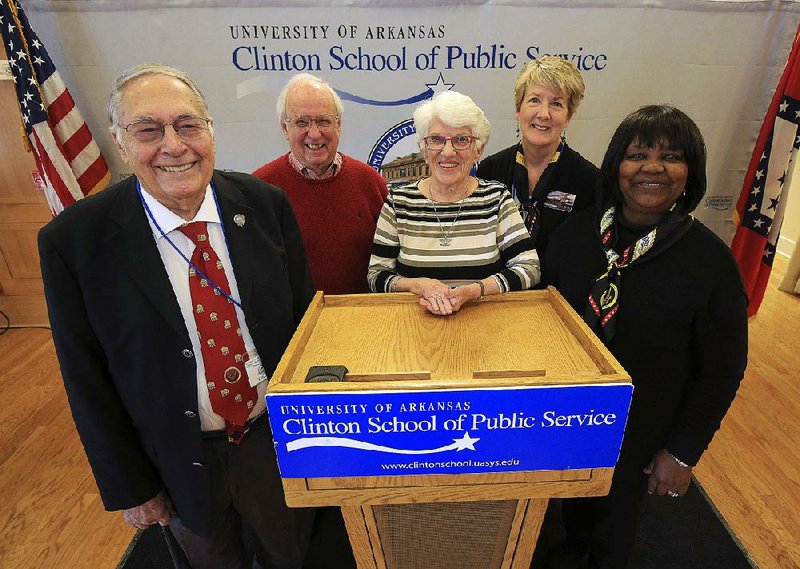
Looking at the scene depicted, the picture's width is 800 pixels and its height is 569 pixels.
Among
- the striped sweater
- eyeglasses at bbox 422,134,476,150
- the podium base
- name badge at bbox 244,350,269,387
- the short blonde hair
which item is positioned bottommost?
the podium base

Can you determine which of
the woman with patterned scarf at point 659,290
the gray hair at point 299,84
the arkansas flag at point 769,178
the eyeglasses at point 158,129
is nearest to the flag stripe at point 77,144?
the gray hair at point 299,84

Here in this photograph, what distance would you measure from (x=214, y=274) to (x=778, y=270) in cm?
553

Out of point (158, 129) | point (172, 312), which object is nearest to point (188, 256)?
point (172, 312)

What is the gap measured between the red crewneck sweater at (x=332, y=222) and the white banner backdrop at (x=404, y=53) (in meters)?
1.36

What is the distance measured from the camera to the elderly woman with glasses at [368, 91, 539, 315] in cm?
128

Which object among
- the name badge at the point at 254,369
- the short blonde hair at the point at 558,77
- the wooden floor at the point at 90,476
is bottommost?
the wooden floor at the point at 90,476

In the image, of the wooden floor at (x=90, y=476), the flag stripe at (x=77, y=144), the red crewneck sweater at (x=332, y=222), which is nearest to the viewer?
the red crewneck sweater at (x=332, y=222)

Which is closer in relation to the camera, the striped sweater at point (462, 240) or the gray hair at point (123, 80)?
the gray hair at point (123, 80)

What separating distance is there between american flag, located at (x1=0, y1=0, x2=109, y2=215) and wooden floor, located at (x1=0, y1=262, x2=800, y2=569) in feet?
4.43

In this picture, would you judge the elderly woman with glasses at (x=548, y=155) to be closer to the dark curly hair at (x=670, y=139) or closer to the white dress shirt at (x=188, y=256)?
the dark curly hair at (x=670, y=139)

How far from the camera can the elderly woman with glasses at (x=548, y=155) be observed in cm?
157

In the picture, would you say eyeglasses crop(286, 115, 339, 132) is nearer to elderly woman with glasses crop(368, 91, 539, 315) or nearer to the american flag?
elderly woman with glasses crop(368, 91, 539, 315)

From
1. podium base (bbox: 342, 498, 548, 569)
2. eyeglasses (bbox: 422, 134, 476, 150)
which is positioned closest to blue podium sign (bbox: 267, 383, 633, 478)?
podium base (bbox: 342, 498, 548, 569)

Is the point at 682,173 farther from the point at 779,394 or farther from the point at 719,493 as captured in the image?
the point at 779,394
